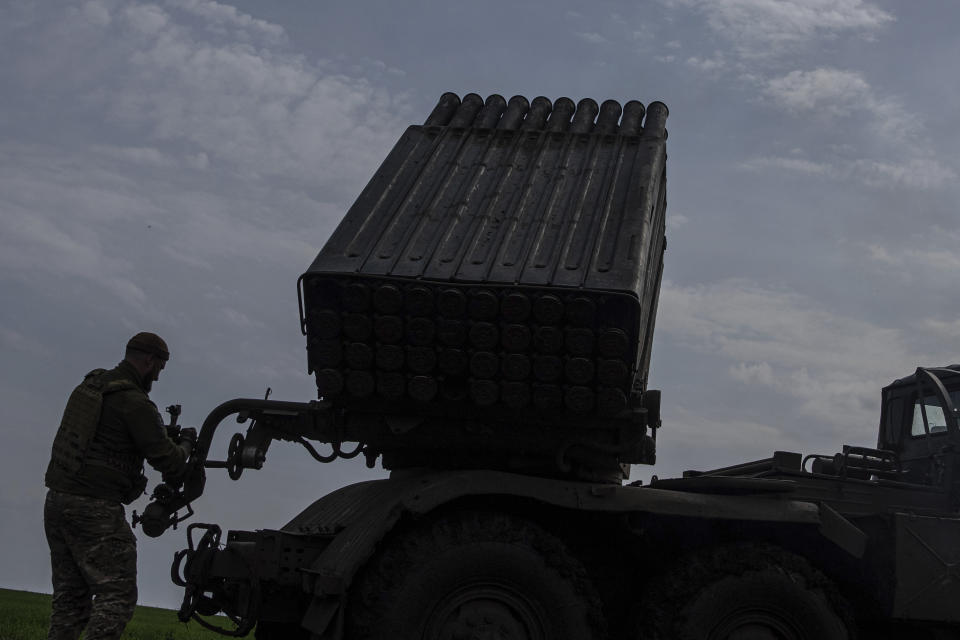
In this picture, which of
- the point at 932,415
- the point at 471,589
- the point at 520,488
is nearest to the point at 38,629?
the point at 471,589

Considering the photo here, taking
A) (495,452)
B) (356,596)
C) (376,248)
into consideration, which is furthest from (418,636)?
(376,248)

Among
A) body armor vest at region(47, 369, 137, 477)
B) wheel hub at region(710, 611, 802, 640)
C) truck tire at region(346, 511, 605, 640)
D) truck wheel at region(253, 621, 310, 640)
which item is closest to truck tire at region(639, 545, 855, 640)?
wheel hub at region(710, 611, 802, 640)

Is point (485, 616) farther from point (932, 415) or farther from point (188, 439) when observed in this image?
point (932, 415)

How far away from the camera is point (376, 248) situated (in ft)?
22.9

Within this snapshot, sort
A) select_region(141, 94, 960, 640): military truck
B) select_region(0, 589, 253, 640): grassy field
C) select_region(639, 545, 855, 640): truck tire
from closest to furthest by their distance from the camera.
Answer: select_region(141, 94, 960, 640): military truck
select_region(639, 545, 855, 640): truck tire
select_region(0, 589, 253, 640): grassy field

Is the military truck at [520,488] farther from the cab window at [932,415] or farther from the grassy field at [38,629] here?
the grassy field at [38,629]

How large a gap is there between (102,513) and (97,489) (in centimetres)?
14

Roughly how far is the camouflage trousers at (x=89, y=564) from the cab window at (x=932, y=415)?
6003 millimetres

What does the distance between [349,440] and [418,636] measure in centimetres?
143

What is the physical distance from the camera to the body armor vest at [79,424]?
249 inches

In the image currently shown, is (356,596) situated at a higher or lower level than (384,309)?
lower

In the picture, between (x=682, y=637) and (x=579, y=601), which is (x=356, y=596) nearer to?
(x=579, y=601)

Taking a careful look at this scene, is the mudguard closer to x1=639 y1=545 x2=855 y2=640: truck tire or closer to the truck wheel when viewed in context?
x1=639 y1=545 x2=855 y2=640: truck tire

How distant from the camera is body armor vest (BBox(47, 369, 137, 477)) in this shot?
20.8ft
